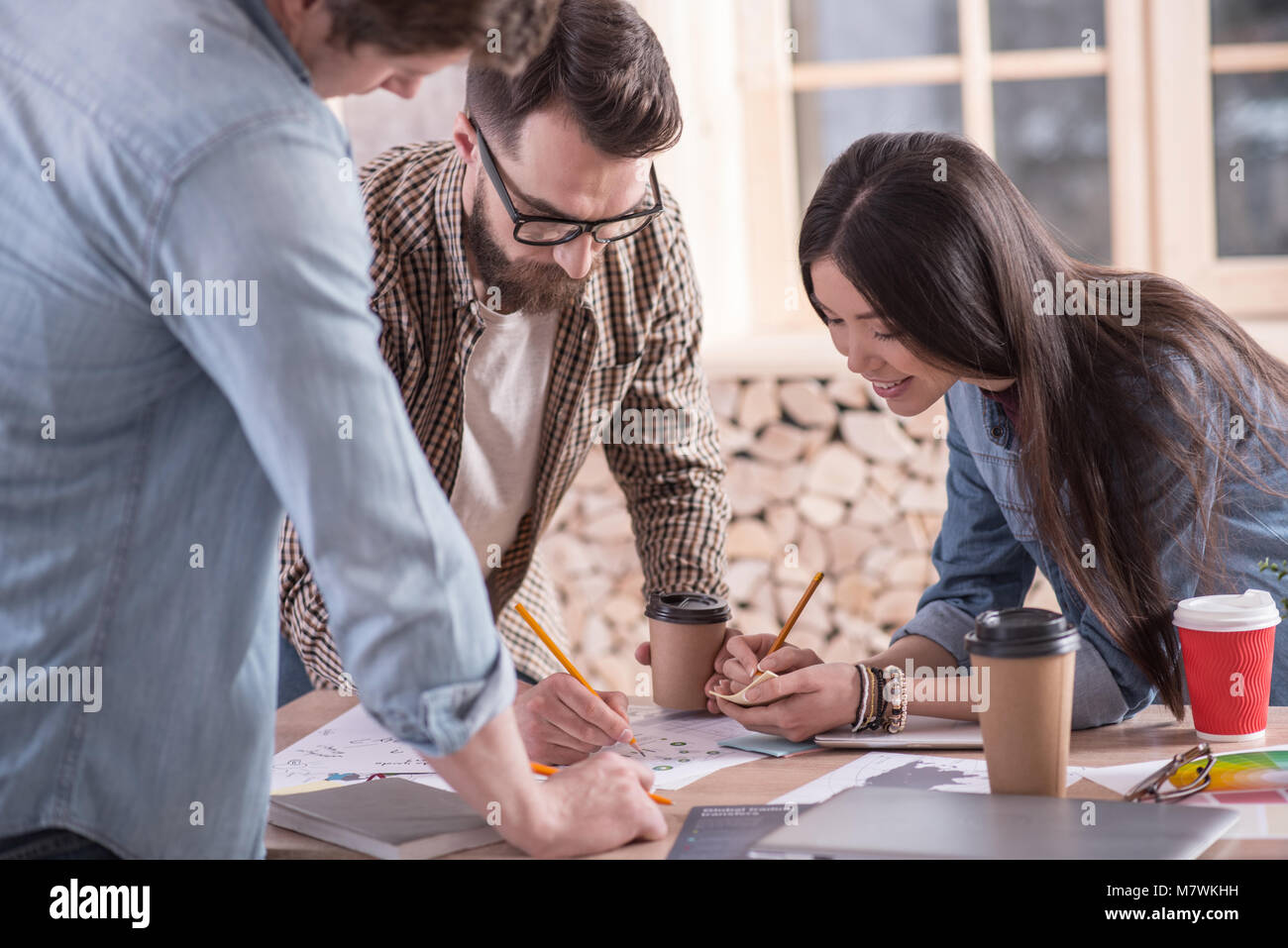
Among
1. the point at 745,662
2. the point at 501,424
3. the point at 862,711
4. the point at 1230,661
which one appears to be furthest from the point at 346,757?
the point at 1230,661

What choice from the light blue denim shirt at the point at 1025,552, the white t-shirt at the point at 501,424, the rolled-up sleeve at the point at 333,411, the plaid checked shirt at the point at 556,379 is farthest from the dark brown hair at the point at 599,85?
the rolled-up sleeve at the point at 333,411

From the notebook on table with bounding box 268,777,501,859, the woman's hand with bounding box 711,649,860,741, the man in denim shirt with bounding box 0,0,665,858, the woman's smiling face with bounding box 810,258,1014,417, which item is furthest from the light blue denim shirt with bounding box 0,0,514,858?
the woman's smiling face with bounding box 810,258,1014,417

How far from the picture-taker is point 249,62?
855 mm

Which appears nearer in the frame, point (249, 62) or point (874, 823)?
point (249, 62)

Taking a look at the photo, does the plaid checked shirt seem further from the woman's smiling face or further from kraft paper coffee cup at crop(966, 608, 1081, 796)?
kraft paper coffee cup at crop(966, 608, 1081, 796)

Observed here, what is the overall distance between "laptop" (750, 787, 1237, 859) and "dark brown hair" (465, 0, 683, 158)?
973mm

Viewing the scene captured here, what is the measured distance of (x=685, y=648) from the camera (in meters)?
1.56

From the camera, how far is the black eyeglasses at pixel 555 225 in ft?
5.63

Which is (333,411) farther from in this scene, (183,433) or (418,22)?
(418,22)

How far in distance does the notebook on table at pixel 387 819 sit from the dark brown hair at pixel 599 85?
912 millimetres

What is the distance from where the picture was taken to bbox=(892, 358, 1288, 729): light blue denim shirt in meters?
1.46
